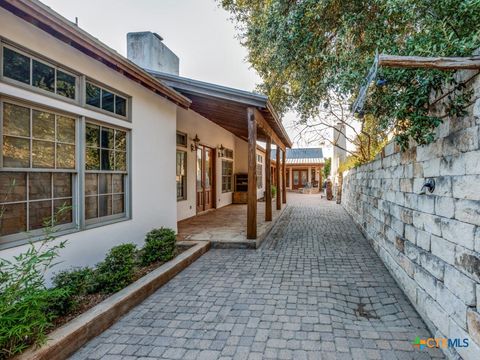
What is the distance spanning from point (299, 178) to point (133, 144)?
23.6 metres

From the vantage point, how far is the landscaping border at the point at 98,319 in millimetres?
2100

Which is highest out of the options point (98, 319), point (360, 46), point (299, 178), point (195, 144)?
point (360, 46)

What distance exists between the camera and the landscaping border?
6.89 feet

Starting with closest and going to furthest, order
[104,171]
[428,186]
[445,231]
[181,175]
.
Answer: [445,231] < [428,186] < [104,171] < [181,175]

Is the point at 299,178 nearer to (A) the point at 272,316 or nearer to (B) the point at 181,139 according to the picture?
(B) the point at 181,139

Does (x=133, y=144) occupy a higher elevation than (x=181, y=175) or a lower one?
higher

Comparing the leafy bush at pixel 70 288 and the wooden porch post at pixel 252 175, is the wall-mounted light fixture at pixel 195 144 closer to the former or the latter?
the wooden porch post at pixel 252 175

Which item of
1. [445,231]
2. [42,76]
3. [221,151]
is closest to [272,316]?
[445,231]

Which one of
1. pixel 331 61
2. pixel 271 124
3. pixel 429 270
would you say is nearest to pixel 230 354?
pixel 429 270

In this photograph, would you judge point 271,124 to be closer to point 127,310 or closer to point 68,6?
point 68,6

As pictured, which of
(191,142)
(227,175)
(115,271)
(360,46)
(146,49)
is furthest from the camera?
(227,175)

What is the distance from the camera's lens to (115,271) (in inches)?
131

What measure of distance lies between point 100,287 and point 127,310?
446mm

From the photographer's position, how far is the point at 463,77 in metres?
2.16
